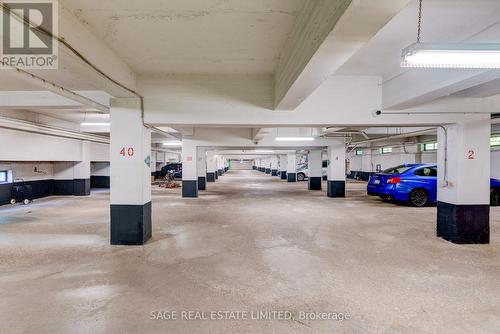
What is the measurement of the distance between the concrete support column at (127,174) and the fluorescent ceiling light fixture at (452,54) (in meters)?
3.84

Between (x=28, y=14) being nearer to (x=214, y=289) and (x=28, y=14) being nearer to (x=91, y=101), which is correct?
(x=91, y=101)

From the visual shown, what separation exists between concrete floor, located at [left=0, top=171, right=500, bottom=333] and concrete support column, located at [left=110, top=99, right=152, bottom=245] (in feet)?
0.98

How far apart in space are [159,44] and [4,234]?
4696mm

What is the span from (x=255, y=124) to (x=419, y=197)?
6296mm

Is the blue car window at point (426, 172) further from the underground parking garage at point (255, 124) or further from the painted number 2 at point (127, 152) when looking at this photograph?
the painted number 2 at point (127, 152)

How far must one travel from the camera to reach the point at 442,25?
2.73m

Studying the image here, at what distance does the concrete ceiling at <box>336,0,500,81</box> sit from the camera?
94.7 inches

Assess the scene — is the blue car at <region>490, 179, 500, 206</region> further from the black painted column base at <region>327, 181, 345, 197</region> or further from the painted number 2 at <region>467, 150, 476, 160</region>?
the painted number 2 at <region>467, 150, 476, 160</region>

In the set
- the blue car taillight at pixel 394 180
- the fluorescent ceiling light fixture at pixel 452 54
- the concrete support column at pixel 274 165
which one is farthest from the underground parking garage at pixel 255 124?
the concrete support column at pixel 274 165

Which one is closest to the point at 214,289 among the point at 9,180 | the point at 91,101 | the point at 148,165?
the point at 148,165

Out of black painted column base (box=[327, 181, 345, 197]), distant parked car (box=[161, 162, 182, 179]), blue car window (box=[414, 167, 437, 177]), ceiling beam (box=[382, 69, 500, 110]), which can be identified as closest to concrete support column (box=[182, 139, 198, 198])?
black painted column base (box=[327, 181, 345, 197])

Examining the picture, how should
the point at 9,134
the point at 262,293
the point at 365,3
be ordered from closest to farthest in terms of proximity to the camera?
the point at 365,3 < the point at 262,293 < the point at 9,134

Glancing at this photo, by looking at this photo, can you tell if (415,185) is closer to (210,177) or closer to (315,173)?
(315,173)

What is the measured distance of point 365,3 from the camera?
1.58m
